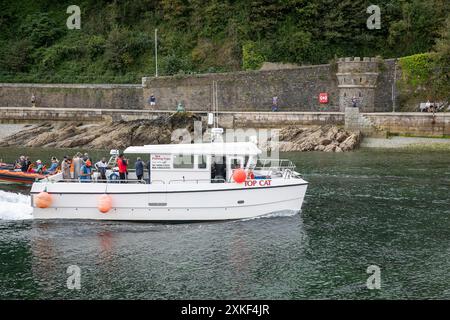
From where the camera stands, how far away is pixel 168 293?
685 inches

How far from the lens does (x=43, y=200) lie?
23391 mm

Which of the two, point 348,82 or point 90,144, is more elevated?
point 348,82

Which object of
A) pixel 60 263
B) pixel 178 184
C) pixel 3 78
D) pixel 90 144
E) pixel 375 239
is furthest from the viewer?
pixel 3 78

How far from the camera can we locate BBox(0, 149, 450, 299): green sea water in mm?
17625

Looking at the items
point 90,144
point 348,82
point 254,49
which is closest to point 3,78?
point 90,144

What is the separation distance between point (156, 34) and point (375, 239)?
127ft

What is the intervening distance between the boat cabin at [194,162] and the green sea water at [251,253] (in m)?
1.63

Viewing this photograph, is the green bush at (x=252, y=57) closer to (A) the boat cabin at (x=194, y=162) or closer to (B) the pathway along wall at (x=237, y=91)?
(B) the pathway along wall at (x=237, y=91)

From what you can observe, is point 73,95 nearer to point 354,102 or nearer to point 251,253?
point 354,102

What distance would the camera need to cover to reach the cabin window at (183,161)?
78.7 feet

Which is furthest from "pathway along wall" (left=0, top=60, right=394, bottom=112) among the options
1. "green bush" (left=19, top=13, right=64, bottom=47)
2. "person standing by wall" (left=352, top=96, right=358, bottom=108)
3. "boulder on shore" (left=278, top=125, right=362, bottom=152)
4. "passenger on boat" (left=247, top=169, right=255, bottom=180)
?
"passenger on boat" (left=247, top=169, right=255, bottom=180)

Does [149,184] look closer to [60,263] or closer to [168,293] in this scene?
[60,263]
